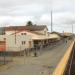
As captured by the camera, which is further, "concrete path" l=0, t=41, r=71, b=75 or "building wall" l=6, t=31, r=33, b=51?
"building wall" l=6, t=31, r=33, b=51

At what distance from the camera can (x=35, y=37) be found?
208 ft

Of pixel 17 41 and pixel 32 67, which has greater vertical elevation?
pixel 17 41

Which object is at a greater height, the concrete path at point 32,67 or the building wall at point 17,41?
the building wall at point 17,41

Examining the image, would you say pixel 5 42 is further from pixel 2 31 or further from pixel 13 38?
pixel 2 31

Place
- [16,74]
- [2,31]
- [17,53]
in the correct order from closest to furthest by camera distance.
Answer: [16,74] < [17,53] < [2,31]

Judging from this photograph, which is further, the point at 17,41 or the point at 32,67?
the point at 17,41

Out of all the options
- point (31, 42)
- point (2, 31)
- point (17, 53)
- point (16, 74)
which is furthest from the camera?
point (2, 31)

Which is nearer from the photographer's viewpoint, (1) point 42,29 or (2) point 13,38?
(2) point 13,38

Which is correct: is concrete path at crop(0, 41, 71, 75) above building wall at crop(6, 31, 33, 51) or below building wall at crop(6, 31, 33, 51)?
below

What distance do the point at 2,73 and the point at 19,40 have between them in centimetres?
3091

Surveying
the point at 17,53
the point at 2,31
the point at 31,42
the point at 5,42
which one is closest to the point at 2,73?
the point at 17,53

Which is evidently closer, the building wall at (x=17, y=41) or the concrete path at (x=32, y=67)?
the concrete path at (x=32, y=67)

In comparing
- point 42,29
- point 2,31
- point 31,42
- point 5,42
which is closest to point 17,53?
point 5,42

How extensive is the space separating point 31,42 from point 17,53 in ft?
55.9
